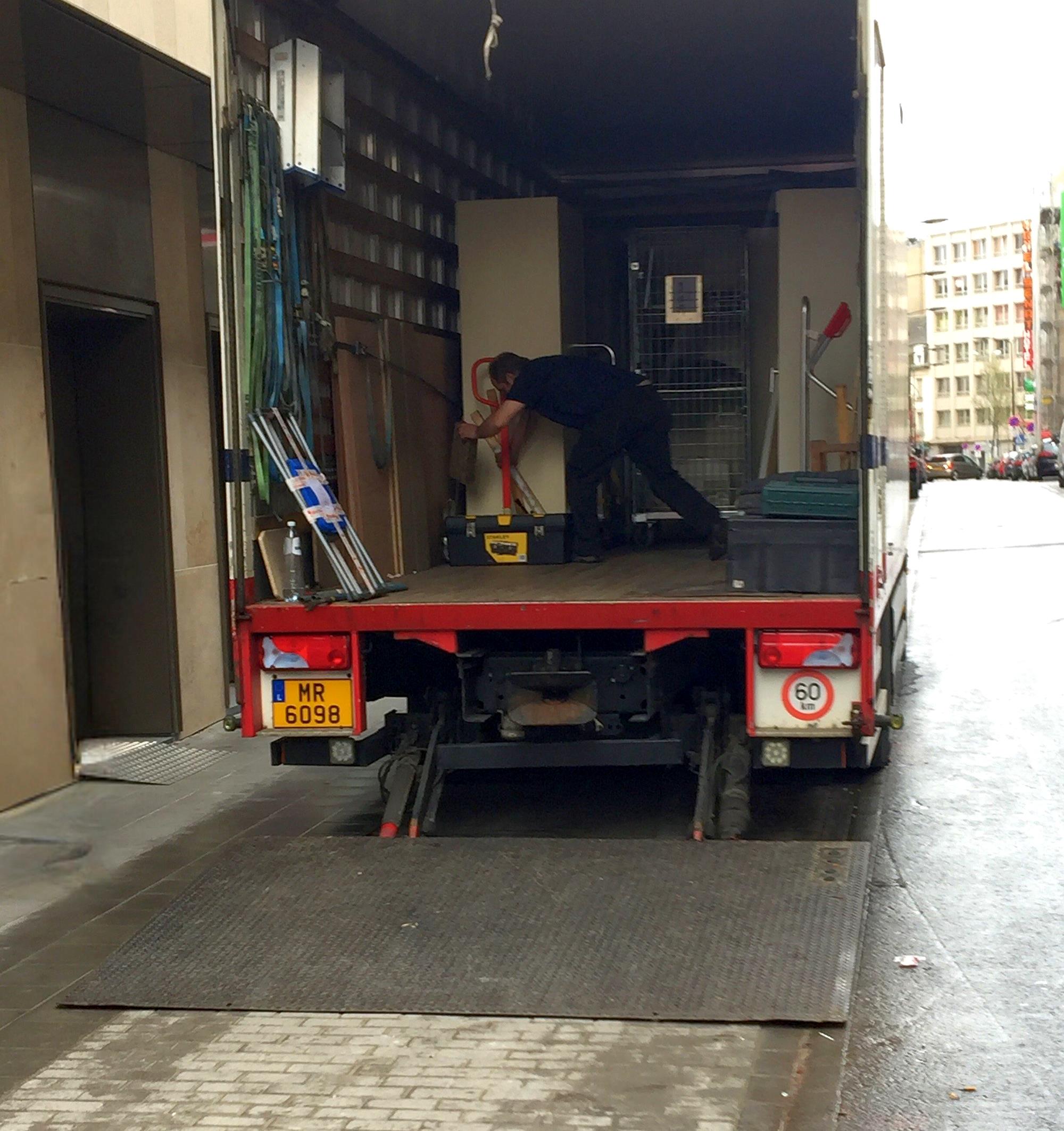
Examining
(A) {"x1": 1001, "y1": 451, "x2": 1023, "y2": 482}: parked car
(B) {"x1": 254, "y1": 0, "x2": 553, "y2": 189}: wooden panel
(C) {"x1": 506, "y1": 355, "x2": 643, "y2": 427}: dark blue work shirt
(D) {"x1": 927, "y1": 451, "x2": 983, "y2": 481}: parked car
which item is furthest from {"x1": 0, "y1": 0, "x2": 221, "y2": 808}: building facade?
(D) {"x1": 927, "y1": 451, "x2": 983, "y2": 481}: parked car

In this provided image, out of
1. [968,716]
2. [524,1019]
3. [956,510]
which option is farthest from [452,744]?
[956,510]

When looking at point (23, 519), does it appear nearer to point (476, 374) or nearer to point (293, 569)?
point (293, 569)

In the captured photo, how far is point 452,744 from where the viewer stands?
6.71 metres

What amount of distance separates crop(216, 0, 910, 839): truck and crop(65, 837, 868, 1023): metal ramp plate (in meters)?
0.40

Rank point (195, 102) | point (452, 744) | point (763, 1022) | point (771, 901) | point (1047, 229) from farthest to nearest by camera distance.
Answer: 1. point (1047, 229)
2. point (195, 102)
3. point (452, 744)
4. point (771, 901)
5. point (763, 1022)

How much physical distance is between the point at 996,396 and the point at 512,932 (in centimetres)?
11400

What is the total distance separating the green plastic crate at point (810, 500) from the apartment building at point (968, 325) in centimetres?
11754

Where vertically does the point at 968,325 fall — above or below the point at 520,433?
above

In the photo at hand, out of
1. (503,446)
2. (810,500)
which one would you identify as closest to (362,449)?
(503,446)

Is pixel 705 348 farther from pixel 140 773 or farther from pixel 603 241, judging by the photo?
pixel 140 773

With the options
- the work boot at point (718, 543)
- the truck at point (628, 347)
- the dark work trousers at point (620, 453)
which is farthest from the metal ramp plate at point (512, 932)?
the dark work trousers at point (620, 453)

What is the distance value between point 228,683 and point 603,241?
3757mm

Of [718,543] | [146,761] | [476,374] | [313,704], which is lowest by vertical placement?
[146,761]

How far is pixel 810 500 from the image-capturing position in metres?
6.33
